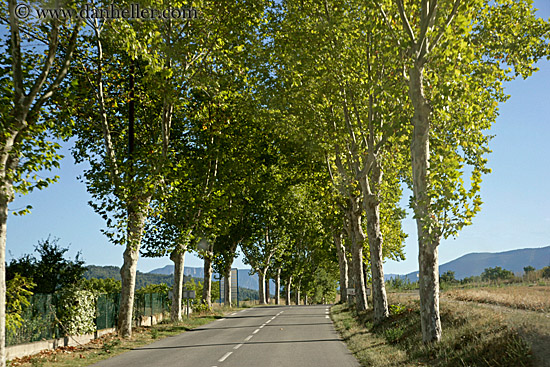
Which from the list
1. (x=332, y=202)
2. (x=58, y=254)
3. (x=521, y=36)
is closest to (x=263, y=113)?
(x=332, y=202)

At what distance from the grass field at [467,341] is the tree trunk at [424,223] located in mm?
525

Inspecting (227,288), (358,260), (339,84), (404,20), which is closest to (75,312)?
(339,84)

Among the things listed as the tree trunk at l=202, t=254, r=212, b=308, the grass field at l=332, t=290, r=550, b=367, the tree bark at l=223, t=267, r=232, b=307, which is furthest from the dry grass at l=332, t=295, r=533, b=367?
the tree bark at l=223, t=267, r=232, b=307

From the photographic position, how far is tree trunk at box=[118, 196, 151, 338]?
18.7m

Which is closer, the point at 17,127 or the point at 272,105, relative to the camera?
the point at 17,127

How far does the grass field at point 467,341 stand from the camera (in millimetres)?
8195

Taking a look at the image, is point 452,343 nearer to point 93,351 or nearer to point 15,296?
point 93,351

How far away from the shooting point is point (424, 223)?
445 inches

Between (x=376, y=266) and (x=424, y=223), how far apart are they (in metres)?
8.34

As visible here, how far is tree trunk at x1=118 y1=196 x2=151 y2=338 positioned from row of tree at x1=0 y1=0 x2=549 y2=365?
6 centimetres

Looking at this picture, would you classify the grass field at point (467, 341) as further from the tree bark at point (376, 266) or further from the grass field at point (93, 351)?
the grass field at point (93, 351)

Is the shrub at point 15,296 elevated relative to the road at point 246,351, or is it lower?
elevated

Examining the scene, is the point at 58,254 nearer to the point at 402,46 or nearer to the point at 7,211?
the point at 7,211

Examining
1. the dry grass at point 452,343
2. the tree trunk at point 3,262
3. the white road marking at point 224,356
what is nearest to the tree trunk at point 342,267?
the dry grass at point 452,343
